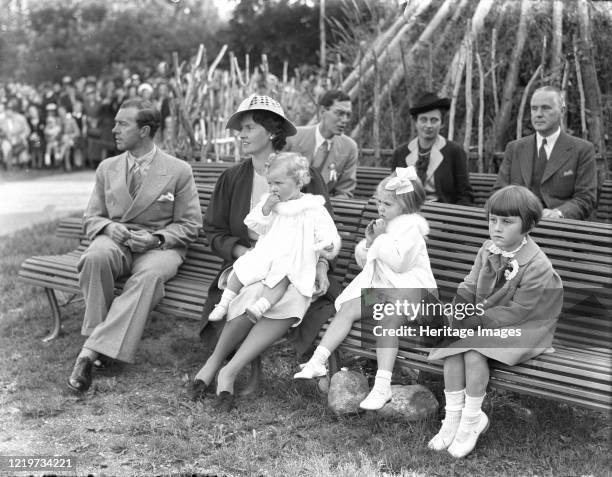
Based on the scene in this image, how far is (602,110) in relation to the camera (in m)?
8.43

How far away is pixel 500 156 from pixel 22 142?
42.2 feet

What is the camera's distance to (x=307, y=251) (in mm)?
4645

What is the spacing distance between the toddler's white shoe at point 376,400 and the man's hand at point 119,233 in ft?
6.80

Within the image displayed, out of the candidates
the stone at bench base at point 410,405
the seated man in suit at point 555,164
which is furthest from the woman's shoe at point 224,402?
the seated man in suit at point 555,164

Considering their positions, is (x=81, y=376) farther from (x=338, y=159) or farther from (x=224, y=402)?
(x=338, y=159)

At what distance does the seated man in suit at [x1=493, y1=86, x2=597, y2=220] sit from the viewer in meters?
5.30

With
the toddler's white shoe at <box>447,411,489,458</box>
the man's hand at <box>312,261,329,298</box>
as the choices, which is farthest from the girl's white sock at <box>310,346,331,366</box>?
the toddler's white shoe at <box>447,411,489,458</box>

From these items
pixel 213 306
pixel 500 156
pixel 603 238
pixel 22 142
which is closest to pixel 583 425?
pixel 603 238

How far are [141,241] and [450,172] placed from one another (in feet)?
7.61

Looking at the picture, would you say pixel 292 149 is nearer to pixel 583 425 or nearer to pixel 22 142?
pixel 583 425

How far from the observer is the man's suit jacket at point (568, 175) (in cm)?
533

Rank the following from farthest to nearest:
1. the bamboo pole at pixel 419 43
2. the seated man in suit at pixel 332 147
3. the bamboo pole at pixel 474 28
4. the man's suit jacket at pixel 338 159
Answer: the bamboo pole at pixel 419 43 < the bamboo pole at pixel 474 28 < the man's suit jacket at pixel 338 159 < the seated man in suit at pixel 332 147

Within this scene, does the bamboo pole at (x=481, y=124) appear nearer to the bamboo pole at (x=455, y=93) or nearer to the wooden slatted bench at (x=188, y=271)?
the bamboo pole at (x=455, y=93)

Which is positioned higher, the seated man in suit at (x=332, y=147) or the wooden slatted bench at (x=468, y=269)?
the seated man in suit at (x=332, y=147)
